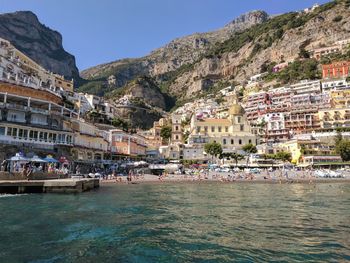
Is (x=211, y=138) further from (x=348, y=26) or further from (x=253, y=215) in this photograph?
(x=348, y=26)

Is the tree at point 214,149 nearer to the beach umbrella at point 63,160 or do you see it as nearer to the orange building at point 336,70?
the beach umbrella at point 63,160

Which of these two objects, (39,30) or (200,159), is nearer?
(200,159)

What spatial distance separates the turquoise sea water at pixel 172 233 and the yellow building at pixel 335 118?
75618mm

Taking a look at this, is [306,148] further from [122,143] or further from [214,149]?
[122,143]

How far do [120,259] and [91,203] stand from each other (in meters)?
14.3

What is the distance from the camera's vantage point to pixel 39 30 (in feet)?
604

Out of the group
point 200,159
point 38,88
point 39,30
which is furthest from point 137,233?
point 39,30

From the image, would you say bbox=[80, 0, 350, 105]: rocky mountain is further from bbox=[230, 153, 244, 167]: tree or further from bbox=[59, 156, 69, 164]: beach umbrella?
bbox=[59, 156, 69, 164]: beach umbrella

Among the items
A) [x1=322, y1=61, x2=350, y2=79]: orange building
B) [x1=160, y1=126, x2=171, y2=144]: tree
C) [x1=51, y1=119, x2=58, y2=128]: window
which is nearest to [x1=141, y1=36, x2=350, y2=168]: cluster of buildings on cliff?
[x1=322, y1=61, x2=350, y2=79]: orange building

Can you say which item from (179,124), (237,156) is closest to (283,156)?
(237,156)

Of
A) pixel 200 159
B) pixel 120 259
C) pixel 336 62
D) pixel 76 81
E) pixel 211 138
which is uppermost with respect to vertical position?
pixel 76 81

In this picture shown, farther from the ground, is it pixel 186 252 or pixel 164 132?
pixel 164 132

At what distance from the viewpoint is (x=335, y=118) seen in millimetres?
91812

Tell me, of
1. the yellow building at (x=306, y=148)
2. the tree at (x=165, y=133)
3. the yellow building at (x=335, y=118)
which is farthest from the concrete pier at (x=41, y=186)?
the yellow building at (x=335, y=118)
